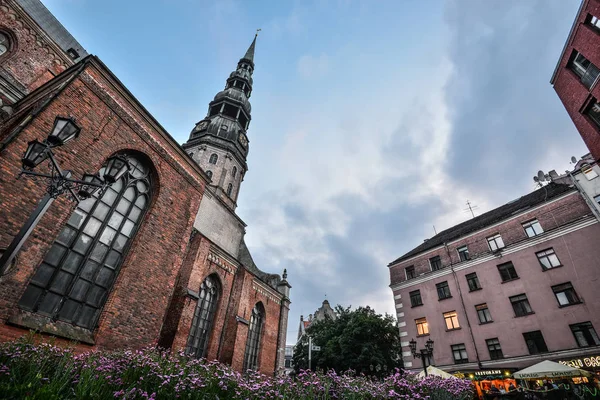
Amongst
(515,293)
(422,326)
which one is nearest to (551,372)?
(515,293)

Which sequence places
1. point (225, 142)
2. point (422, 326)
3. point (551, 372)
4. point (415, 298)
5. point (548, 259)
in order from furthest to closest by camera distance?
point (225, 142) < point (415, 298) < point (422, 326) < point (548, 259) < point (551, 372)

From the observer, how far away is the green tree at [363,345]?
25781mm

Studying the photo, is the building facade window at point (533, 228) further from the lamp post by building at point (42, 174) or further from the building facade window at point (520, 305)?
the lamp post by building at point (42, 174)

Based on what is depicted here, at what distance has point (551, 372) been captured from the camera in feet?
39.7

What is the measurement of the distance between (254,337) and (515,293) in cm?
1726

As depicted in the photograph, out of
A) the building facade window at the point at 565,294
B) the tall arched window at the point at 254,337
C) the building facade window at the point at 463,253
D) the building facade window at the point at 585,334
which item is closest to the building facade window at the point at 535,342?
the building facade window at the point at 585,334

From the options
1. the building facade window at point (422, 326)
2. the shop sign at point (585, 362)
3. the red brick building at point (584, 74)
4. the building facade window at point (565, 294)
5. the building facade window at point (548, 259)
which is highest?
the red brick building at point (584, 74)

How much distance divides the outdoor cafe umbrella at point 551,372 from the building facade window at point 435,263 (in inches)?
390

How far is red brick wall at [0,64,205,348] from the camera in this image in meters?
7.34

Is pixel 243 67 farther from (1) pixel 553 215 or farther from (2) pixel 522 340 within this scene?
(2) pixel 522 340

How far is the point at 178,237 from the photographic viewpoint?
1202 centimetres

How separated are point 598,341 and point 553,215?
728 centimetres

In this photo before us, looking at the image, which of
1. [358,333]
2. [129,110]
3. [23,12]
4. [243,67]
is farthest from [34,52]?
[358,333]

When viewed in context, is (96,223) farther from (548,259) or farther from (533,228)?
(533,228)
